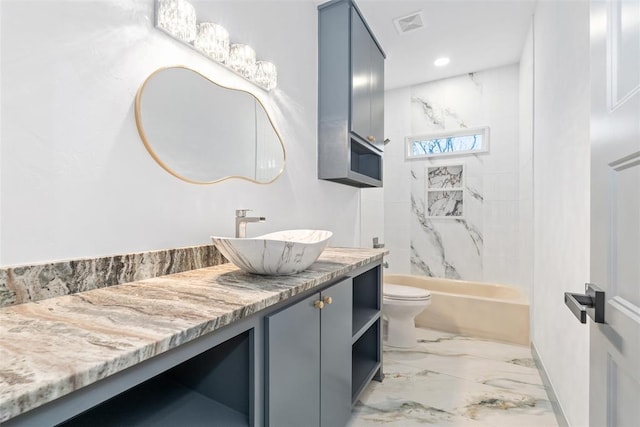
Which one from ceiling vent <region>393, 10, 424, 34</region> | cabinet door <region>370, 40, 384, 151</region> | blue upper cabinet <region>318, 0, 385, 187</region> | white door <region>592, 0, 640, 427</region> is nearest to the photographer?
white door <region>592, 0, 640, 427</region>

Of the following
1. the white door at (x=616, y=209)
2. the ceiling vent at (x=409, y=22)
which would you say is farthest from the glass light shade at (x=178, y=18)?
the ceiling vent at (x=409, y=22)

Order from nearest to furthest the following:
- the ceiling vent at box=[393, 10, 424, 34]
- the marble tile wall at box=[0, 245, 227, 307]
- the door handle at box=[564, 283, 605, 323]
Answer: the door handle at box=[564, 283, 605, 323] → the marble tile wall at box=[0, 245, 227, 307] → the ceiling vent at box=[393, 10, 424, 34]

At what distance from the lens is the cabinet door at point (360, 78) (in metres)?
2.04

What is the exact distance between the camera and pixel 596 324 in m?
0.68

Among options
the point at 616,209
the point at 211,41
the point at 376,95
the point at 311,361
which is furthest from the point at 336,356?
the point at 376,95

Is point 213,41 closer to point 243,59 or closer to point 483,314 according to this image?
point 243,59

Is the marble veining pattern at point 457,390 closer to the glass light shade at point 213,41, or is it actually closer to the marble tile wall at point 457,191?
the marble tile wall at point 457,191

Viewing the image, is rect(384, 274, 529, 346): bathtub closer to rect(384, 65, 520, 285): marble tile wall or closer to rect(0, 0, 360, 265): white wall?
rect(384, 65, 520, 285): marble tile wall

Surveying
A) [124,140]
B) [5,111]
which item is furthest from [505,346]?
[5,111]

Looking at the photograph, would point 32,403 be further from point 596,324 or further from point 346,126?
point 346,126

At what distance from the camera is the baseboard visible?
149 cm

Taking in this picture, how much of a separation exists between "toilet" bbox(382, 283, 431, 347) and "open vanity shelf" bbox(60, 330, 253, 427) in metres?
1.64

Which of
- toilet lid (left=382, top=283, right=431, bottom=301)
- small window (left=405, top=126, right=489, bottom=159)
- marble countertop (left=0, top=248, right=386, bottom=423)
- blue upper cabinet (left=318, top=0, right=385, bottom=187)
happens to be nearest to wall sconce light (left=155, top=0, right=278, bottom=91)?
blue upper cabinet (left=318, top=0, right=385, bottom=187)

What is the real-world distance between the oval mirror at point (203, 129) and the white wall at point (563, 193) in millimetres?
1393
